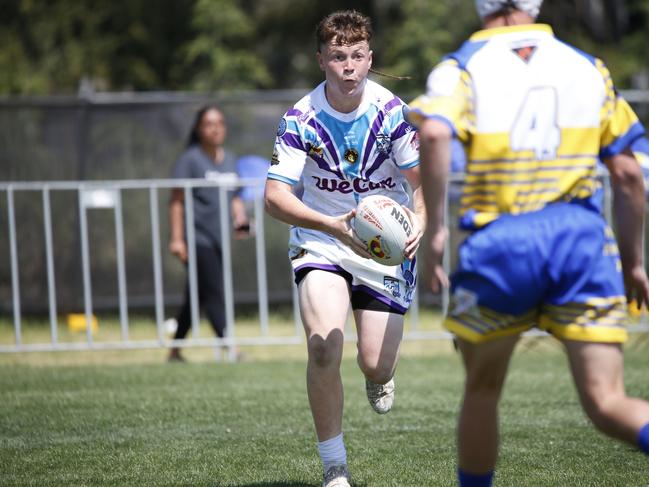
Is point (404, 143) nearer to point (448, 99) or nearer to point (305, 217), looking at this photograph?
point (305, 217)

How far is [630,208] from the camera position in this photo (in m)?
3.30

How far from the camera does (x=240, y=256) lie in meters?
11.5

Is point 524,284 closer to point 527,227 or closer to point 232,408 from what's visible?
point 527,227

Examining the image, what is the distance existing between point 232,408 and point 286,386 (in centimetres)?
99

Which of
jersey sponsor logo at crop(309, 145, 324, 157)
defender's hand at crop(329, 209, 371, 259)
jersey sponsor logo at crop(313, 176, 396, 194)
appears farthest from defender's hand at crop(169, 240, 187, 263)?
defender's hand at crop(329, 209, 371, 259)

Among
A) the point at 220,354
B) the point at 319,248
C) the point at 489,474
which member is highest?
the point at 319,248

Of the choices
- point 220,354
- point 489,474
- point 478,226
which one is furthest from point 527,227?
point 220,354

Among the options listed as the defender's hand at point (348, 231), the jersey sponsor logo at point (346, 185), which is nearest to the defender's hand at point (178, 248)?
the jersey sponsor logo at point (346, 185)

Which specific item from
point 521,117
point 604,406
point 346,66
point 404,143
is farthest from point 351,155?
point 604,406

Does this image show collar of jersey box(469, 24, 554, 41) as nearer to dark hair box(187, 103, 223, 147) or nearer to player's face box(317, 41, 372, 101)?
player's face box(317, 41, 372, 101)

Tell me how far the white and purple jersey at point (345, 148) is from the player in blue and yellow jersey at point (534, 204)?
1278 millimetres

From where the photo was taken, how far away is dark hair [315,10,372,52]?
4.50 meters

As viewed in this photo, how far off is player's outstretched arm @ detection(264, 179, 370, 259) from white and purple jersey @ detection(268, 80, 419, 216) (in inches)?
3.4

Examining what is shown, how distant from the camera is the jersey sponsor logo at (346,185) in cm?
463
